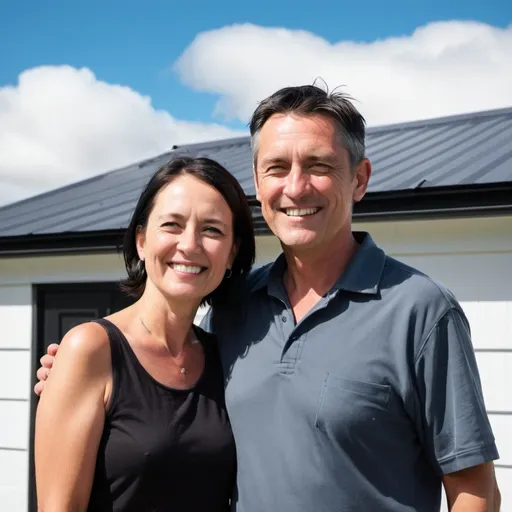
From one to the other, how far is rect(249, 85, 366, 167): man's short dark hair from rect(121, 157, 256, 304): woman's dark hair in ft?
0.76

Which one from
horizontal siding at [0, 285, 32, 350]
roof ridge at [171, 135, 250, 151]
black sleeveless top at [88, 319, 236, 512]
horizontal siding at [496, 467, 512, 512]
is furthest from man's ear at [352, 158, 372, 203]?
roof ridge at [171, 135, 250, 151]

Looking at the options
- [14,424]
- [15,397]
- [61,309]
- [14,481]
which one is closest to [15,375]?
[15,397]

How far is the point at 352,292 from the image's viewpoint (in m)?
2.15

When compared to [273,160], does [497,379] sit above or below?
below

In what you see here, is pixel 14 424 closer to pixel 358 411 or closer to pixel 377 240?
pixel 377 240

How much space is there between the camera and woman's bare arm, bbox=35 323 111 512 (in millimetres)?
2088

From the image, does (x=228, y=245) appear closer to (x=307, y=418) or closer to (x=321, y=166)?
(x=321, y=166)

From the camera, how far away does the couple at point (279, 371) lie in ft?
6.53

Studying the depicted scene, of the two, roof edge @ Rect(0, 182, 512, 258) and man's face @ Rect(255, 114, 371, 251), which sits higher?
roof edge @ Rect(0, 182, 512, 258)

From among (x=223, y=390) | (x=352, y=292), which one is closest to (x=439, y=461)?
(x=352, y=292)

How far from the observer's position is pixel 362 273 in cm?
219

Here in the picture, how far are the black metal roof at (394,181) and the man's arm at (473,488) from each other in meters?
2.09

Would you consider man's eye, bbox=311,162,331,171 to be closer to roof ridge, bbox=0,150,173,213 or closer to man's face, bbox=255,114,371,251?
man's face, bbox=255,114,371,251

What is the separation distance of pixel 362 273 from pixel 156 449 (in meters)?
0.83
